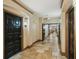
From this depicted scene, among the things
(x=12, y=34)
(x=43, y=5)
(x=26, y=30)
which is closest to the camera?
(x=12, y=34)

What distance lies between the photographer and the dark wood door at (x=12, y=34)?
14.8 feet

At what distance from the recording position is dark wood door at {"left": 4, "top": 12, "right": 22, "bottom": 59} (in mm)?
4512

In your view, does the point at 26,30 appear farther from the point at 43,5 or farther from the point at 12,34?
the point at 43,5

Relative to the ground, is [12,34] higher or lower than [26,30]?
lower

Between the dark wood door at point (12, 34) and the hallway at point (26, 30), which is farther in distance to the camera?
the dark wood door at point (12, 34)

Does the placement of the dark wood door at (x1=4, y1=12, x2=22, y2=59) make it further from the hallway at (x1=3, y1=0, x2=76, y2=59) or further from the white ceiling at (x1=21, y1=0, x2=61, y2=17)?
the white ceiling at (x1=21, y1=0, x2=61, y2=17)

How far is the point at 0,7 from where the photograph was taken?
0.84 m

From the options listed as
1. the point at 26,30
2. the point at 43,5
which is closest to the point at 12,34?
the point at 26,30

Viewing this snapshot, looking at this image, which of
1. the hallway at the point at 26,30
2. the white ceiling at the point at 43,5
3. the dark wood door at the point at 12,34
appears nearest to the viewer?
the hallway at the point at 26,30

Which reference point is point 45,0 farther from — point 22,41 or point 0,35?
point 0,35

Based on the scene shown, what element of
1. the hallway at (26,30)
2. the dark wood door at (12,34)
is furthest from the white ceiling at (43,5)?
the dark wood door at (12,34)

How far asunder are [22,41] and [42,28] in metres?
4.96

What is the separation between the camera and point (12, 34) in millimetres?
5152

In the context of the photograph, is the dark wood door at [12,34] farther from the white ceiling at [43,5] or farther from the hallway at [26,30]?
the white ceiling at [43,5]
